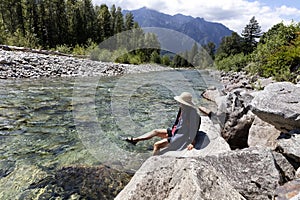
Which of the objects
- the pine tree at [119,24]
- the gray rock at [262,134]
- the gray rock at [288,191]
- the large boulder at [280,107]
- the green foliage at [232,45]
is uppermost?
the pine tree at [119,24]

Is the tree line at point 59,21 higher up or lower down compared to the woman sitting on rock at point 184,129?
higher up

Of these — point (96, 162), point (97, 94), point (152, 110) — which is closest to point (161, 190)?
point (96, 162)

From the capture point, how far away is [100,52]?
29844 millimetres

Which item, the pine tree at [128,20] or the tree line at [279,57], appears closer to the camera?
the tree line at [279,57]

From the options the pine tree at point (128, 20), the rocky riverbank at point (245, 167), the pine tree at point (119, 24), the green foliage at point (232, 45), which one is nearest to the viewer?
the rocky riverbank at point (245, 167)

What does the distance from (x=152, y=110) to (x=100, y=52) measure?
22892 millimetres

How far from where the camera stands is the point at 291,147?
349cm

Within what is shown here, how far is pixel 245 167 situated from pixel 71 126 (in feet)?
15.1

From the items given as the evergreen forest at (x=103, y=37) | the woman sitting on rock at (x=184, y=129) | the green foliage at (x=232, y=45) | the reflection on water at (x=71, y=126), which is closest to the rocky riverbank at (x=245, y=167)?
the woman sitting on rock at (x=184, y=129)

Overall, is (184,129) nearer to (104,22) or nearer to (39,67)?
(39,67)

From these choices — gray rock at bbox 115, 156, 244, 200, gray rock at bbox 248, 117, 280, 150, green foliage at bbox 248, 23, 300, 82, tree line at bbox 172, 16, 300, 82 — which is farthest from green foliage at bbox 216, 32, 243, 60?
gray rock at bbox 115, 156, 244, 200

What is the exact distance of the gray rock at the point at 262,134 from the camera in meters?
4.33

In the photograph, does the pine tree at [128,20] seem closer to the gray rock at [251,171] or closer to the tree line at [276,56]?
the tree line at [276,56]

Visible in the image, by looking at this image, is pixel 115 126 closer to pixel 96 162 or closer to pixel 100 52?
pixel 96 162
